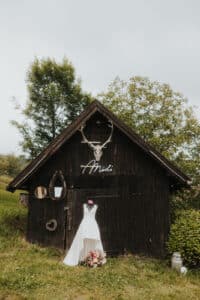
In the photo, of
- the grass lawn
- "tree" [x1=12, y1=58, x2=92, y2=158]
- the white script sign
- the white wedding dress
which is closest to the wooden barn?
the white script sign

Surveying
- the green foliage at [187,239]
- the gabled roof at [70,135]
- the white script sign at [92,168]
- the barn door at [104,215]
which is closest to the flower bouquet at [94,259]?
the barn door at [104,215]

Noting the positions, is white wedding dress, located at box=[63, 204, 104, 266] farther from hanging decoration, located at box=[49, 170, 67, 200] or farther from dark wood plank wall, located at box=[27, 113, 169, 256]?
hanging decoration, located at box=[49, 170, 67, 200]

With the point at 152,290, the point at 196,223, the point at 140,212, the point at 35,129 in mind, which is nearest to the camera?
the point at 152,290

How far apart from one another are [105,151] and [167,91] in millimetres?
11950

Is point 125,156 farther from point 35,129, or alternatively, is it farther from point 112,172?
point 35,129

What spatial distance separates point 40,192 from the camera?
38.1 feet

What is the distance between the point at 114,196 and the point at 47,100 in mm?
16629

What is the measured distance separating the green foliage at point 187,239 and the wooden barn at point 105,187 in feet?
1.68

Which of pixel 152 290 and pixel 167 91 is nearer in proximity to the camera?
pixel 152 290

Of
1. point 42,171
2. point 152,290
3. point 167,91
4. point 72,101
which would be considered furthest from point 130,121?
point 152,290

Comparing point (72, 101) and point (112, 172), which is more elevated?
point (72, 101)

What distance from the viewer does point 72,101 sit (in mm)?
27438

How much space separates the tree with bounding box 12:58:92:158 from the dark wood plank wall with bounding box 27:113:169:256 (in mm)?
14226

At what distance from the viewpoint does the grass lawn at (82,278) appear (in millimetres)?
7988
